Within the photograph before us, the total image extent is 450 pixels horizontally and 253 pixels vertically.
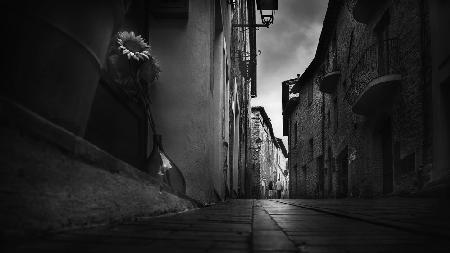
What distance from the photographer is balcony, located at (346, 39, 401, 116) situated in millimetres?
9922

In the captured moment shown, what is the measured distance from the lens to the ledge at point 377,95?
9819 mm

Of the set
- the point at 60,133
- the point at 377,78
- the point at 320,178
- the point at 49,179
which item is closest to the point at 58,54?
the point at 60,133

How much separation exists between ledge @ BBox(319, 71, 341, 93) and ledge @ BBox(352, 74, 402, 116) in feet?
15.5

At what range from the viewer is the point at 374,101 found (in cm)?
1088

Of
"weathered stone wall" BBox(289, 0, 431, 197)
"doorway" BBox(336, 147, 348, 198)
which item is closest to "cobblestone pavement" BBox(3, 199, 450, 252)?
"weathered stone wall" BBox(289, 0, 431, 197)

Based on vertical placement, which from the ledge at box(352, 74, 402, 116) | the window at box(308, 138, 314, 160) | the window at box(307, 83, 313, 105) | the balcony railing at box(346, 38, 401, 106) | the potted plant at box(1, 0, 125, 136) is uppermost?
the window at box(307, 83, 313, 105)

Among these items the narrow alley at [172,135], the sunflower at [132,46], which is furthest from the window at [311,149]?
the sunflower at [132,46]

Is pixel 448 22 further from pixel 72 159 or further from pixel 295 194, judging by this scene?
Answer: pixel 295 194

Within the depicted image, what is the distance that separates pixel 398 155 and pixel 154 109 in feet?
21.3

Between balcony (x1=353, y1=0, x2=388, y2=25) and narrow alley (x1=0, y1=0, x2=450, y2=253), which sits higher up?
balcony (x1=353, y1=0, x2=388, y2=25)

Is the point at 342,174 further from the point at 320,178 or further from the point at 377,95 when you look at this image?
the point at 377,95

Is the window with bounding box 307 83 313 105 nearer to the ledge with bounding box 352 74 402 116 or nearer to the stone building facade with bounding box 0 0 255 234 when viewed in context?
the ledge with bounding box 352 74 402 116

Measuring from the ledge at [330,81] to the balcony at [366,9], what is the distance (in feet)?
13.8

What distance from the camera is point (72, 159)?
1.80 metres
